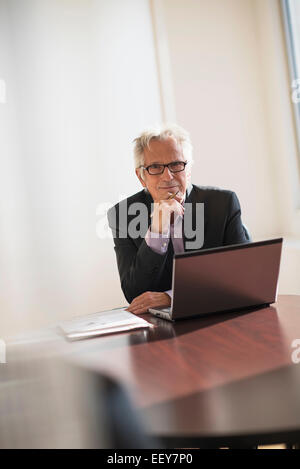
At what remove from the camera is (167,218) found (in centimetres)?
218

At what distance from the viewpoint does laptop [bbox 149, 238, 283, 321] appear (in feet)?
5.06

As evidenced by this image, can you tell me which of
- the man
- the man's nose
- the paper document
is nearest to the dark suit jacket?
the man

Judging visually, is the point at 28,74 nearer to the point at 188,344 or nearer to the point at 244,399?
the point at 188,344

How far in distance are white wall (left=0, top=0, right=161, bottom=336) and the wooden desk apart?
1705mm

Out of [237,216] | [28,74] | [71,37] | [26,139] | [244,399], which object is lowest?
[244,399]

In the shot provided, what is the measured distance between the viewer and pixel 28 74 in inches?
128

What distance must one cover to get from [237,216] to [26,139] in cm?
152

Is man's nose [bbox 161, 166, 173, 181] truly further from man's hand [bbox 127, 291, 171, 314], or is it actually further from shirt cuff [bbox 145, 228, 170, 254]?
man's hand [bbox 127, 291, 171, 314]

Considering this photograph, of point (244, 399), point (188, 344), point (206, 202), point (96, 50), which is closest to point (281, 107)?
point (96, 50)

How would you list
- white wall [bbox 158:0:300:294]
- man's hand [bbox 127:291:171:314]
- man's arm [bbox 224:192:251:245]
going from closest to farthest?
1. man's hand [bbox 127:291:171:314]
2. man's arm [bbox 224:192:251:245]
3. white wall [bbox 158:0:300:294]

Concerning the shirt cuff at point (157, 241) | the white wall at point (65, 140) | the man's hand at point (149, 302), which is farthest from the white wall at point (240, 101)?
the man's hand at point (149, 302)

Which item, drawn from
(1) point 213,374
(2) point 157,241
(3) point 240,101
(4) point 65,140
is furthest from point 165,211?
(3) point 240,101

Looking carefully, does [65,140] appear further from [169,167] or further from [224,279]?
[224,279]

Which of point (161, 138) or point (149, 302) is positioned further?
point (161, 138)
